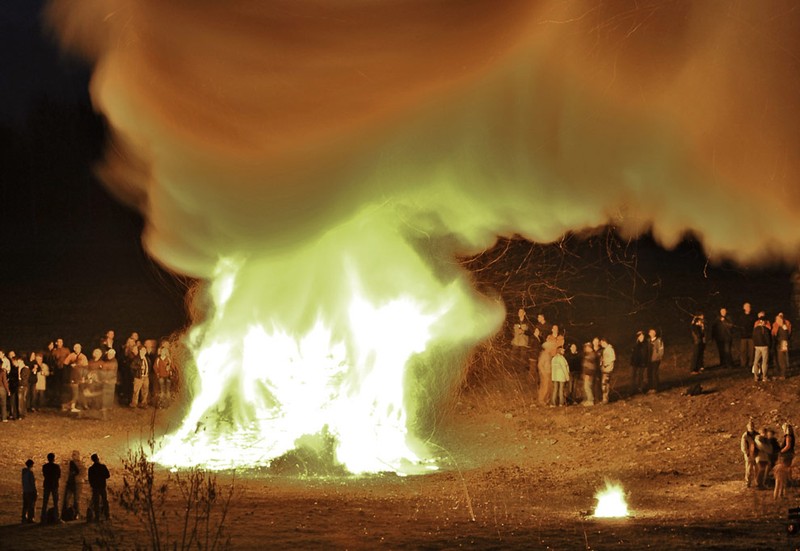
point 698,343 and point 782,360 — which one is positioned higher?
point 698,343

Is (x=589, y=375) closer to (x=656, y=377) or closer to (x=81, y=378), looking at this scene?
(x=656, y=377)

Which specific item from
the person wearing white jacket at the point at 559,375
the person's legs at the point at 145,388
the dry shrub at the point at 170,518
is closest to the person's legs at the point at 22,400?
the person's legs at the point at 145,388

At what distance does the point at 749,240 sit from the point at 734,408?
3.93 m

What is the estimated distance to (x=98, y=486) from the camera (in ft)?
46.0

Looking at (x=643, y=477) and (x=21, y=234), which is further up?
(x=21, y=234)

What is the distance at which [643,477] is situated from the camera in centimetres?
1792

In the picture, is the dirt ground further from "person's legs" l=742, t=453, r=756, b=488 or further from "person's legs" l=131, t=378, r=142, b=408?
"person's legs" l=131, t=378, r=142, b=408

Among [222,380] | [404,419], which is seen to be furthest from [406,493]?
[222,380]

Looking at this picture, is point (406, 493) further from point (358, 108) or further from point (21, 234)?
point (21, 234)

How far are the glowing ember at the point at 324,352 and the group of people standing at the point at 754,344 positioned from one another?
5.93 meters

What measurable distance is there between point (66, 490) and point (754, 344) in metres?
14.5

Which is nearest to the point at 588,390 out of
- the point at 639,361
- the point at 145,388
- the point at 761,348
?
the point at 639,361

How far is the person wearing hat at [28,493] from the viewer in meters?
13.9

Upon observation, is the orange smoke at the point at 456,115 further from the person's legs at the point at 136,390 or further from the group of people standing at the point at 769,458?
the group of people standing at the point at 769,458
